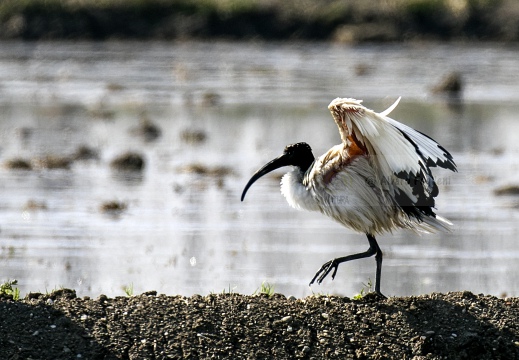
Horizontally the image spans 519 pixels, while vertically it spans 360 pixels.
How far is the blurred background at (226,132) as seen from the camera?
36.8ft

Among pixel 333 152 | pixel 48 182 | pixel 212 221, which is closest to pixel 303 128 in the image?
pixel 48 182

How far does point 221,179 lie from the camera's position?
16.4m

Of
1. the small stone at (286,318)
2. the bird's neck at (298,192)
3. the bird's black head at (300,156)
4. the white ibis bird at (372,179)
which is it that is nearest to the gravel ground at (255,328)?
the small stone at (286,318)

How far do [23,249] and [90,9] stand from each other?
34039 millimetres

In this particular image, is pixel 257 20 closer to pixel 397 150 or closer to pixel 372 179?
pixel 372 179

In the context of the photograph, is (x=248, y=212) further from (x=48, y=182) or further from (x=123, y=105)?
(x=123, y=105)

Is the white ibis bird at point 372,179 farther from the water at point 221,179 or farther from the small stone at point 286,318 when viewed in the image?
the water at point 221,179

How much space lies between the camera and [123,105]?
26.0 meters

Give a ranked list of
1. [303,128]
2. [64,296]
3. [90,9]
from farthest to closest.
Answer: [90,9], [303,128], [64,296]

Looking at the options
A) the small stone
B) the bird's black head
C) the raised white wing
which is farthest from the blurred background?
the small stone

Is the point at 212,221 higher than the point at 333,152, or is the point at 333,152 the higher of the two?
the point at 333,152

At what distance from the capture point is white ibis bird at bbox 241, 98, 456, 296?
7938 mm

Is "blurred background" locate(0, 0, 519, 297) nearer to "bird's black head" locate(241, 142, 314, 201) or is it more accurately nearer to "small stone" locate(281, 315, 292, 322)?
"bird's black head" locate(241, 142, 314, 201)

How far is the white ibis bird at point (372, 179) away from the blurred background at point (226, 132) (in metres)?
1.38
